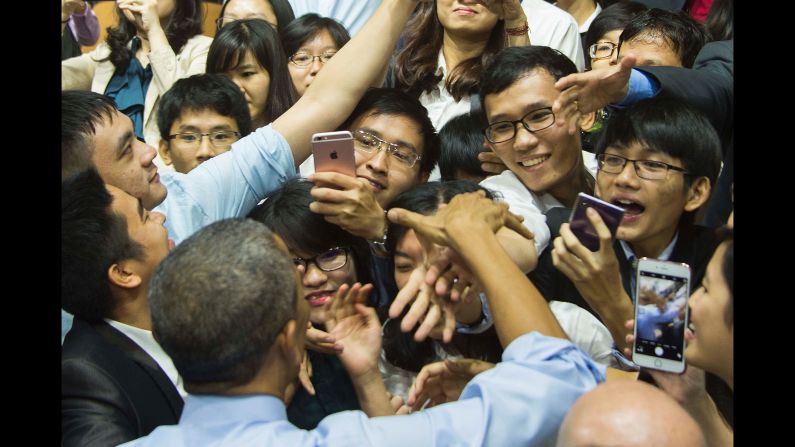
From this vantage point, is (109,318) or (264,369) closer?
(264,369)

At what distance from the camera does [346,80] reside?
1.99 meters

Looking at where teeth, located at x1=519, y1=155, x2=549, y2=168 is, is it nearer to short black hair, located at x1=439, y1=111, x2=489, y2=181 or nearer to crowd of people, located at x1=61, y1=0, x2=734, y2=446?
crowd of people, located at x1=61, y1=0, x2=734, y2=446

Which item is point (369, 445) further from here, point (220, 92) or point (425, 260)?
point (220, 92)

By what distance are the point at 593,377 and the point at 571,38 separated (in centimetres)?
123

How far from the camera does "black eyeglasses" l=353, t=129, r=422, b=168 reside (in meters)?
2.05

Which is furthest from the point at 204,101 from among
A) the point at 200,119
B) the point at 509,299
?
the point at 509,299

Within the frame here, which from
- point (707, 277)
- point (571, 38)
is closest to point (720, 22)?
point (571, 38)

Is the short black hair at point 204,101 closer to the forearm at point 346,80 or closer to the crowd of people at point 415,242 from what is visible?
the crowd of people at point 415,242

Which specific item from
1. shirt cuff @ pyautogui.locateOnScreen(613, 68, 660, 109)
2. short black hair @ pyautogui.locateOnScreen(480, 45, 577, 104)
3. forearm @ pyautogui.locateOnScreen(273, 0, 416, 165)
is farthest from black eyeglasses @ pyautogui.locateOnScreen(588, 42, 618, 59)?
forearm @ pyautogui.locateOnScreen(273, 0, 416, 165)

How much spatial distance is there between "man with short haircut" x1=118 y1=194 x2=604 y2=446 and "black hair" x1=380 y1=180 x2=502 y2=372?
0.36 metres

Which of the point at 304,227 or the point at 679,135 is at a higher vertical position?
the point at 679,135

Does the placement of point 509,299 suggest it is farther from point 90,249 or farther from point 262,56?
point 262,56

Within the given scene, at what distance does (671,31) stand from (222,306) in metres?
1.40

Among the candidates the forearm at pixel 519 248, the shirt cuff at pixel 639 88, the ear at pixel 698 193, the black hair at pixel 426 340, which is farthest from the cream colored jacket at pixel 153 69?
the ear at pixel 698 193
